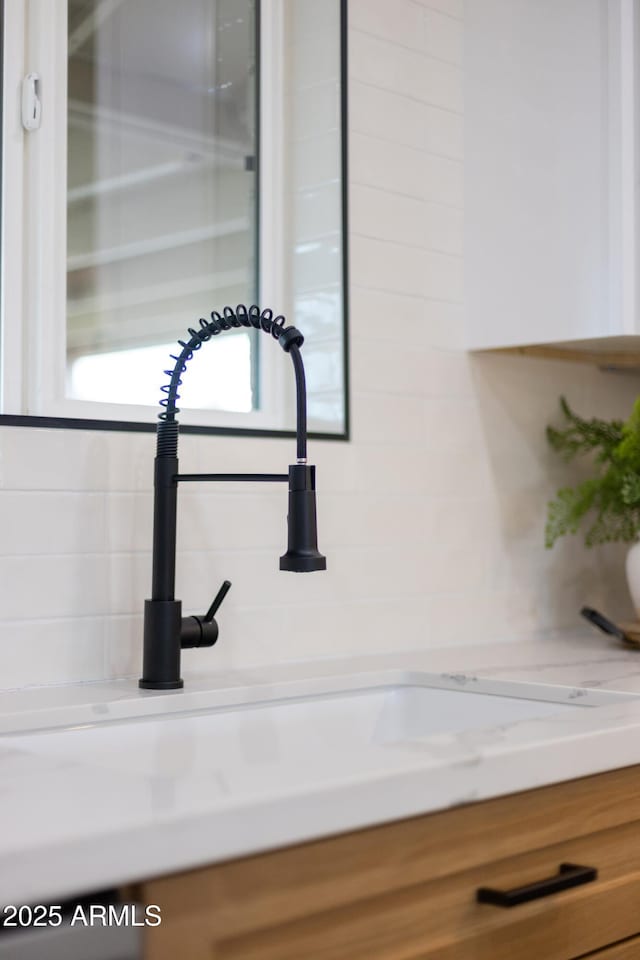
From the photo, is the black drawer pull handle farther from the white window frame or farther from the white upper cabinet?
the white upper cabinet

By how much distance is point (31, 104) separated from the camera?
152 cm

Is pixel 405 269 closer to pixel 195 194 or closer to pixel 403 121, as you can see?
pixel 403 121

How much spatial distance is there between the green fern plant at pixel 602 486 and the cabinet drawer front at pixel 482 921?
0.89 m

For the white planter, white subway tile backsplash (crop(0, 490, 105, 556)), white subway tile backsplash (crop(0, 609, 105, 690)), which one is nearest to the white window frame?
white subway tile backsplash (crop(0, 490, 105, 556))

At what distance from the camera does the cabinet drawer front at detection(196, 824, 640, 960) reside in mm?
884

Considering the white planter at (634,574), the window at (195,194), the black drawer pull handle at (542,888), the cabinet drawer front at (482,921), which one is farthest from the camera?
the white planter at (634,574)

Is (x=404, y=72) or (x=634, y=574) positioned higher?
(x=404, y=72)

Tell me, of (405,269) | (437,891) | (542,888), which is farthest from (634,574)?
(437,891)

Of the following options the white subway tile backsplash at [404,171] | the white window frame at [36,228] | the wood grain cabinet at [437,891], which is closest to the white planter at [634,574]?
the white subway tile backsplash at [404,171]

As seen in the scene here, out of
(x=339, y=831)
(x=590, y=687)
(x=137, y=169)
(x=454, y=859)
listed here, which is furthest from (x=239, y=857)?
(x=137, y=169)

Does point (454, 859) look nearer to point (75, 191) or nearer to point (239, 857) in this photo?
point (239, 857)

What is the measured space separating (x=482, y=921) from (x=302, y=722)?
0.48 metres

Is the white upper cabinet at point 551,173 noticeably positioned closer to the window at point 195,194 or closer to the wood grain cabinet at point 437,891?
the window at point 195,194

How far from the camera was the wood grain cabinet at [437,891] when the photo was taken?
0.82m
